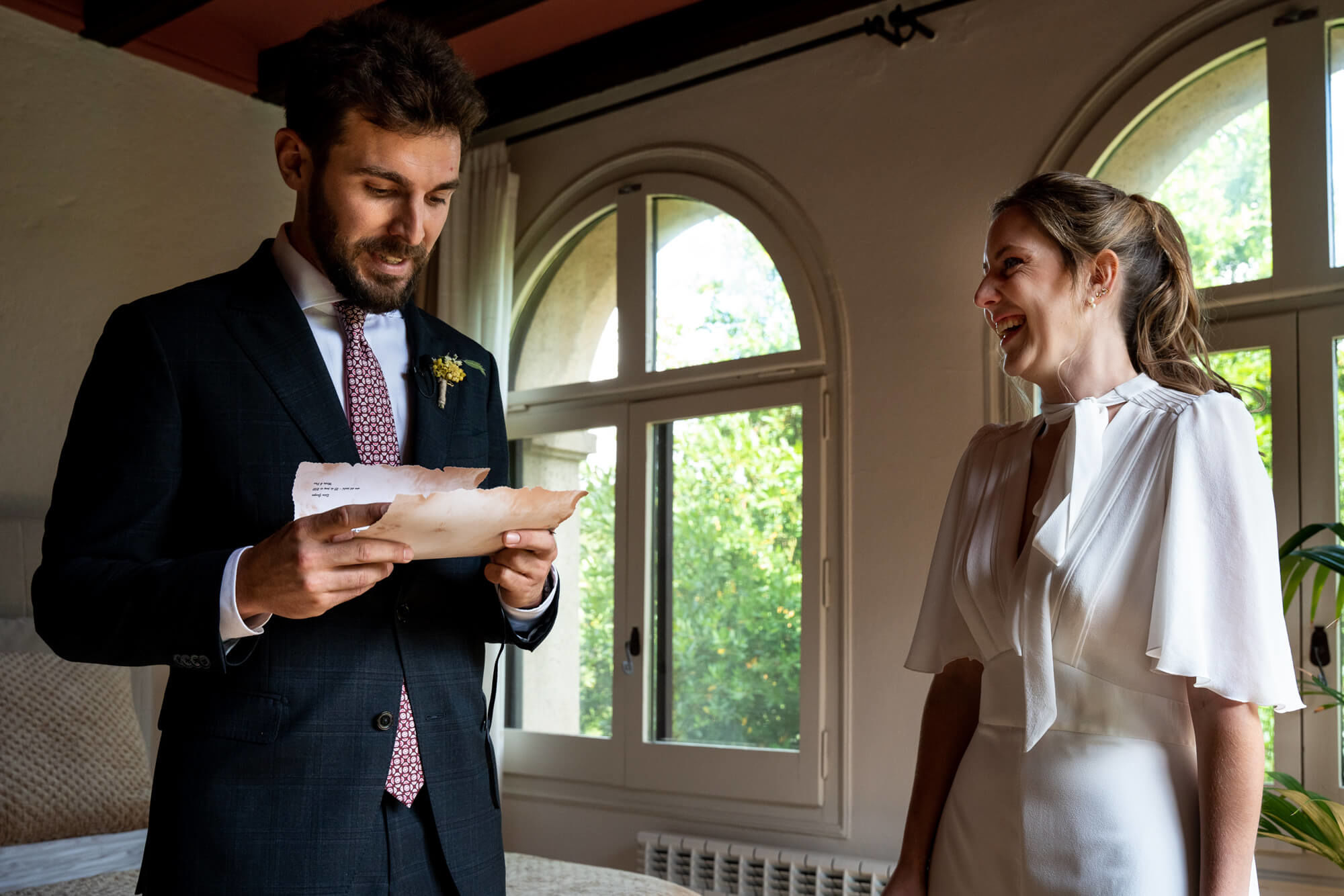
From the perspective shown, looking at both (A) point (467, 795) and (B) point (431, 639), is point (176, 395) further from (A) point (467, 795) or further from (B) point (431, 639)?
(A) point (467, 795)

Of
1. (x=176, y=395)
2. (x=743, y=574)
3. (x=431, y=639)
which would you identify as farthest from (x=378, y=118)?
(x=743, y=574)

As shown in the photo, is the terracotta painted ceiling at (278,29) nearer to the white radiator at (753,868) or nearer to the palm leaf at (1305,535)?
the palm leaf at (1305,535)

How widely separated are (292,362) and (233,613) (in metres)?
0.32

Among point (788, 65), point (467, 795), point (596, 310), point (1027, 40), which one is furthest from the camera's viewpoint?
point (596, 310)

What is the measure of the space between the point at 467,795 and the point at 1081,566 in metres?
0.82

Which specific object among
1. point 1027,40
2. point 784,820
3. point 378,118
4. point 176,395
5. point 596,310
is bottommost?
point 784,820

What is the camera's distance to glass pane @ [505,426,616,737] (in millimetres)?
4500

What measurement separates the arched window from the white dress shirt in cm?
251

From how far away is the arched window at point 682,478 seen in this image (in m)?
3.91

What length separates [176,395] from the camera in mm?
1240

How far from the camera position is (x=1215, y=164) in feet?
10.6

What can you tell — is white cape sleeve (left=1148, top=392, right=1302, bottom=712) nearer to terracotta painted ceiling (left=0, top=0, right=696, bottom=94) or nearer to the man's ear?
the man's ear

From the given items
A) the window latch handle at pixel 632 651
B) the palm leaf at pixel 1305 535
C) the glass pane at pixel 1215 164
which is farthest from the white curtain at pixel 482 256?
the palm leaf at pixel 1305 535

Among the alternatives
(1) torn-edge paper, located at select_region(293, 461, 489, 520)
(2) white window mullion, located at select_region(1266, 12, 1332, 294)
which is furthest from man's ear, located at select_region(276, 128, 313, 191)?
(2) white window mullion, located at select_region(1266, 12, 1332, 294)
